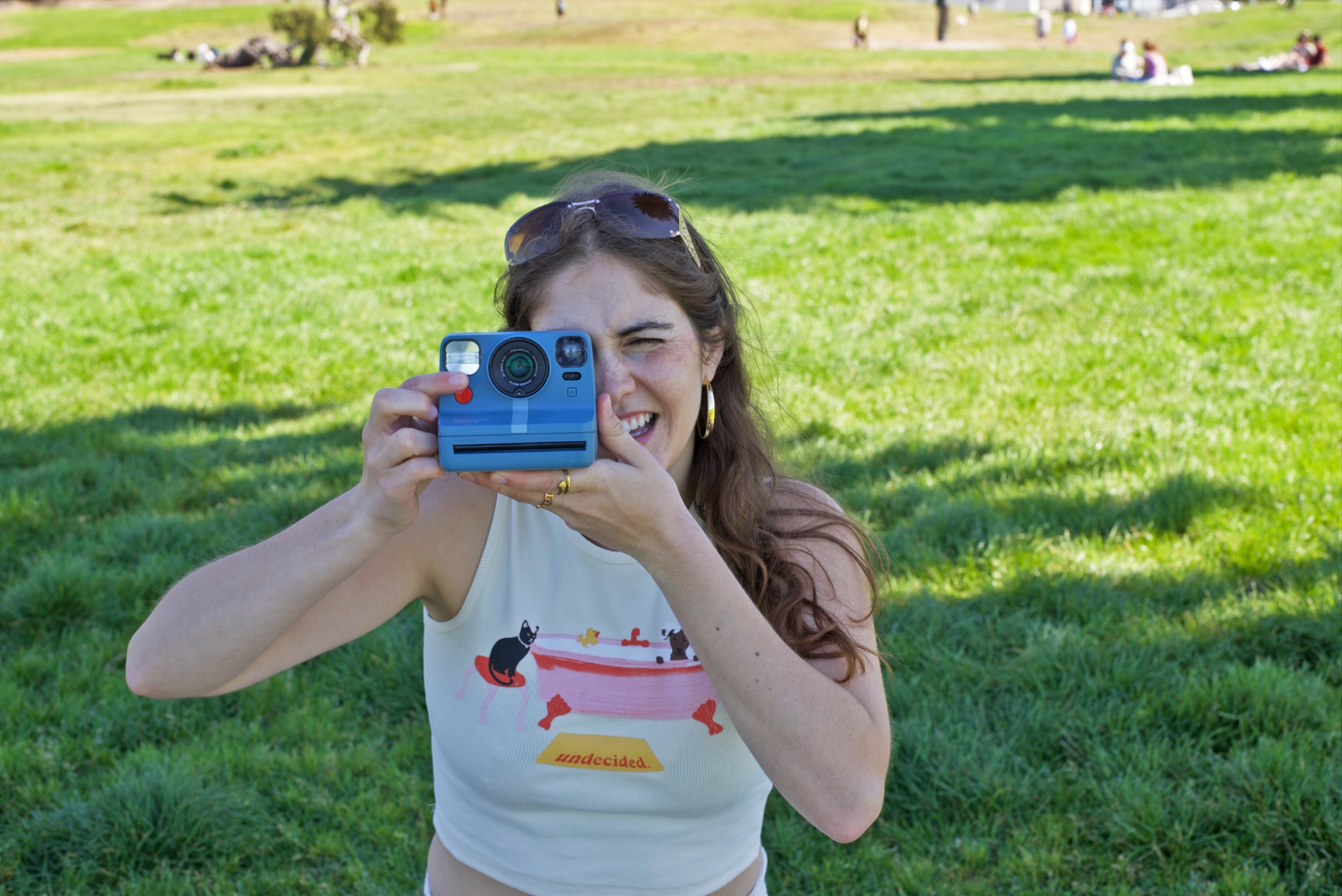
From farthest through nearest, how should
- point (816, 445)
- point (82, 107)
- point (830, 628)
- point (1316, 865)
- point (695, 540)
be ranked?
point (82, 107) → point (816, 445) → point (1316, 865) → point (830, 628) → point (695, 540)

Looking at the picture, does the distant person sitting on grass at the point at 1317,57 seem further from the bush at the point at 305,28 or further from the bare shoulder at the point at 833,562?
the bush at the point at 305,28

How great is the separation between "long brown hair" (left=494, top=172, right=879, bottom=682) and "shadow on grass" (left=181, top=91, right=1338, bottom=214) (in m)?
8.06

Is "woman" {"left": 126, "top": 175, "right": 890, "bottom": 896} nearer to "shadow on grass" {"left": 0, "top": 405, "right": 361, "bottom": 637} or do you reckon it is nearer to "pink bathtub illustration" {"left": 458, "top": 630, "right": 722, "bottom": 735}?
"pink bathtub illustration" {"left": 458, "top": 630, "right": 722, "bottom": 735}

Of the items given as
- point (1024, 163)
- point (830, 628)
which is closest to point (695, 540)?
point (830, 628)

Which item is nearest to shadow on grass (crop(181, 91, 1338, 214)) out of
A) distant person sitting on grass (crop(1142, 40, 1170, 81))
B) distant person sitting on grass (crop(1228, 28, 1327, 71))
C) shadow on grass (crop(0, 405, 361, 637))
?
shadow on grass (crop(0, 405, 361, 637))

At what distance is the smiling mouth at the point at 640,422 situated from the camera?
1.84 meters

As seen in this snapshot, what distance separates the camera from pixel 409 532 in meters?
1.86

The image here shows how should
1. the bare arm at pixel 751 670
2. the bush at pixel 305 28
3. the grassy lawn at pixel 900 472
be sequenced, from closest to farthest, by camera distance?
the bare arm at pixel 751 670
the grassy lawn at pixel 900 472
the bush at pixel 305 28

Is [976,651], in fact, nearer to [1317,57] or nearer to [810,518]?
[810,518]

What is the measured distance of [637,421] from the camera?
1848mm

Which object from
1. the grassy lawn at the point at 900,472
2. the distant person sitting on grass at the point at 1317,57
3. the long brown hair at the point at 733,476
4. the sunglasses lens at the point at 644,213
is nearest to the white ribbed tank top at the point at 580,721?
the long brown hair at the point at 733,476

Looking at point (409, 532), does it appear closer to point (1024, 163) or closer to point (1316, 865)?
point (1316, 865)

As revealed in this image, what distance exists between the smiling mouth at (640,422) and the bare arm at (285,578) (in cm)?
36

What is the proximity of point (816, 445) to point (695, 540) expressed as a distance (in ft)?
12.4
